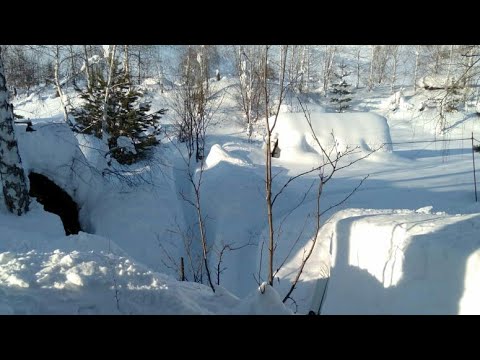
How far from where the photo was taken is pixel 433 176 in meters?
13.0

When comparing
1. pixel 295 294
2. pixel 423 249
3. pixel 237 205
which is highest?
pixel 423 249

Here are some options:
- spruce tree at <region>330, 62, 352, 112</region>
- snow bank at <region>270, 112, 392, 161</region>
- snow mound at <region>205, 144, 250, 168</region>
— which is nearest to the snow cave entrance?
snow mound at <region>205, 144, 250, 168</region>

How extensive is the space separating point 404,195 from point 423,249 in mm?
7177

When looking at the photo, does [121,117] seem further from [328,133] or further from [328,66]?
[328,66]

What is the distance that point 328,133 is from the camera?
15.6 meters

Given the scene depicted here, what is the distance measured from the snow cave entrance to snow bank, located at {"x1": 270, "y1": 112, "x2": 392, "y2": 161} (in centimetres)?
899

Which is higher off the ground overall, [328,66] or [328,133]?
[328,66]

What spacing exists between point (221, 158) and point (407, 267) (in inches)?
408

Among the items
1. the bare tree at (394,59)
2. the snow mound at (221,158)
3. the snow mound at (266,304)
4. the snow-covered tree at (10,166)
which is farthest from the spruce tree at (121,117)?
the bare tree at (394,59)

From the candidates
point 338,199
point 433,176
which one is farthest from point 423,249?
point 433,176

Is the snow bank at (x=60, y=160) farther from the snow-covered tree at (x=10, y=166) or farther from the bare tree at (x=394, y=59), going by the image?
the bare tree at (x=394, y=59)

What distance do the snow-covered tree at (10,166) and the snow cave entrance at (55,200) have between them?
1813mm

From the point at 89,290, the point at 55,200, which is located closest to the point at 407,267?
the point at 89,290
